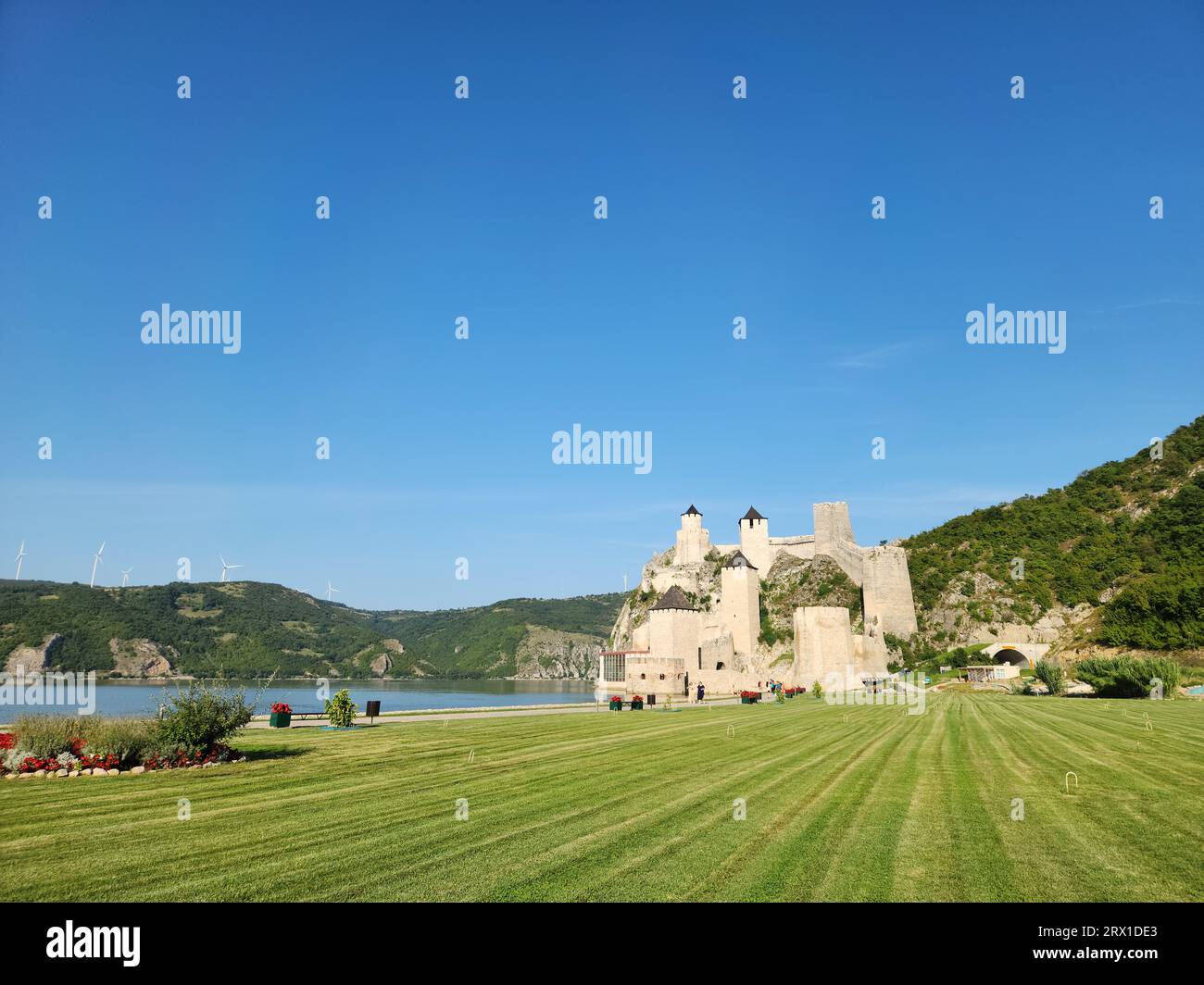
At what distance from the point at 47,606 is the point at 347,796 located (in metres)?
153

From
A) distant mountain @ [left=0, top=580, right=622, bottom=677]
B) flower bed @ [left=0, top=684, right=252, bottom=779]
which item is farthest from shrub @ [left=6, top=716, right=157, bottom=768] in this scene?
distant mountain @ [left=0, top=580, right=622, bottom=677]

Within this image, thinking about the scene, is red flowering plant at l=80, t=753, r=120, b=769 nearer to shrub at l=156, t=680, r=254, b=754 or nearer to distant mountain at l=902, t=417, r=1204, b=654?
shrub at l=156, t=680, r=254, b=754

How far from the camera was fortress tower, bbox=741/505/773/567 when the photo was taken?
4924 inches

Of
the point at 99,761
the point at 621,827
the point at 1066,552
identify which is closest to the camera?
the point at 621,827

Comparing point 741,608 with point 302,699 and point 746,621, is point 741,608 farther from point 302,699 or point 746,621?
point 302,699

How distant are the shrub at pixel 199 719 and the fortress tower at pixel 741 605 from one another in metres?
85.5

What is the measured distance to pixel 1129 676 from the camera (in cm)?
4350

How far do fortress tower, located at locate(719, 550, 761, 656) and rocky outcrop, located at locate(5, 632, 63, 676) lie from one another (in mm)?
94462

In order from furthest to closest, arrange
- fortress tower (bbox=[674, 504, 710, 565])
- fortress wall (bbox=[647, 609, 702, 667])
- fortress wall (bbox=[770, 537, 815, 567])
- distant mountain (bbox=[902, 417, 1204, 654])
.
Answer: fortress tower (bbox=[674, 504, 710, 565])
fortress wall (bbox=[770, 537, 815, 567])
distant mountain (bbox=[902, 417, 1204, 654])
fortress wall (bbox=[647, 609, 702, 667])

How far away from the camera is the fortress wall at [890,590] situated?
104m

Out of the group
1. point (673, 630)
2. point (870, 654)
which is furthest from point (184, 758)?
point (870, 654)

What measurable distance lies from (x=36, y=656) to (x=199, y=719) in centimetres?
12663
